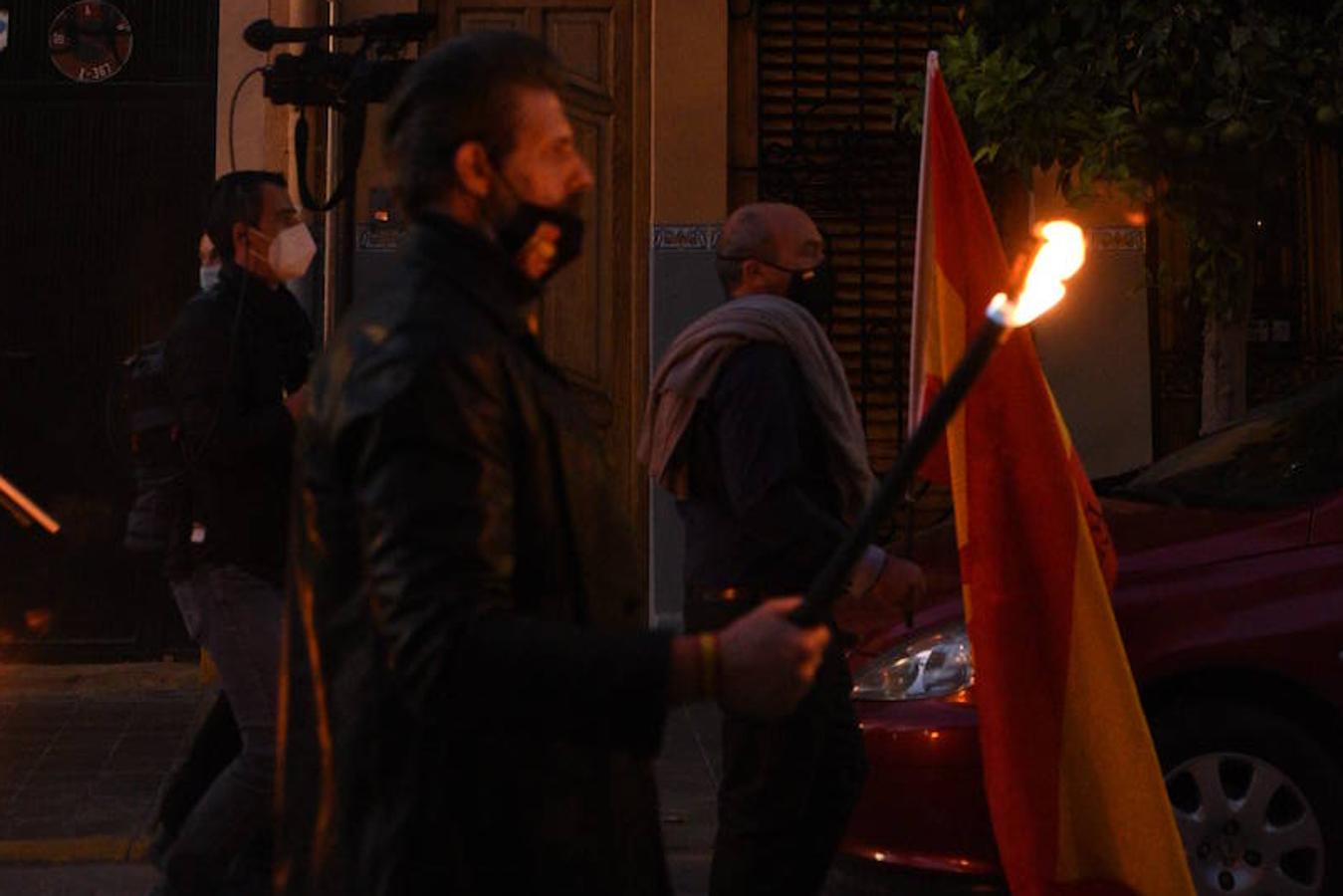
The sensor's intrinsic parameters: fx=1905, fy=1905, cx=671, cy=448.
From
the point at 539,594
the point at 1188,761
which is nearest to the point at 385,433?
the point at 539,594

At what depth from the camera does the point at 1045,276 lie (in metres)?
2.40

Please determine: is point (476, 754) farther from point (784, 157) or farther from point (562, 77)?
point (784, 157)

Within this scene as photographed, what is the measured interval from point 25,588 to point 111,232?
1.93 meters

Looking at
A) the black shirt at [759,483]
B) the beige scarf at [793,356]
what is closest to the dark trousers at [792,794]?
the black shirt at [759,483]

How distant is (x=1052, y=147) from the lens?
27.5ft

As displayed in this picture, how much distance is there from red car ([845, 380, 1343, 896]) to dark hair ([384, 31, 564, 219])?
2.96 metres

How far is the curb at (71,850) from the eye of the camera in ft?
21.2

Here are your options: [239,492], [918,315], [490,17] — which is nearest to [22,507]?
[239,492]

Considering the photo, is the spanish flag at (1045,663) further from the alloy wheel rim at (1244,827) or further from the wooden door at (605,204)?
the wooden door at (605,204)

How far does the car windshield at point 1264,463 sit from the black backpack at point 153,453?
293 cm

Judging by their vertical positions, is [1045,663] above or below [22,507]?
below

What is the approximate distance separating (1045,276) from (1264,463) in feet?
12.1

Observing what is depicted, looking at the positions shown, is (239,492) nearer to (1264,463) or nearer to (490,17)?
(1264,463)

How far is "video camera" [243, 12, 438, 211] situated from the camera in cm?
659
